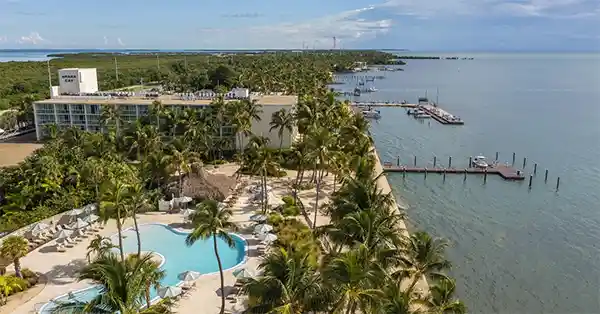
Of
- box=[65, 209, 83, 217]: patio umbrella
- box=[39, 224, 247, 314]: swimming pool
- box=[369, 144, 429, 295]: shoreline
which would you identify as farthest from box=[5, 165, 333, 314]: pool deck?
box=[369, 144, 429, 295]: shoreline

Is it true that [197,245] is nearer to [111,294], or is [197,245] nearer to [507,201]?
[111,294]

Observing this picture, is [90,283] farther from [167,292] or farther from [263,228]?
[263,228]

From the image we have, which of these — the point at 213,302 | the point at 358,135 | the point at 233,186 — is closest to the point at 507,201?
the point at 358,135

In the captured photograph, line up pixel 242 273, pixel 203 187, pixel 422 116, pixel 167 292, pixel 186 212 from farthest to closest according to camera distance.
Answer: pixel 422 116, pixel 203 187, pixel 186 212, pixel 242 273, pixel 167 292

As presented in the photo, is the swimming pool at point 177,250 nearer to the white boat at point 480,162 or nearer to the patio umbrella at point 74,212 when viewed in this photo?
the patio umbrella at point 74,212

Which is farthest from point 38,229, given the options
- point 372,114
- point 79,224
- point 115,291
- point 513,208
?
point 372,114

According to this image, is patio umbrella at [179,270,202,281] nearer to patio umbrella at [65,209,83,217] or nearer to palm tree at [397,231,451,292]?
palm tree at [397,231,451,292]
